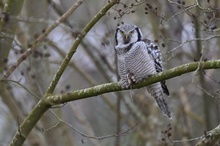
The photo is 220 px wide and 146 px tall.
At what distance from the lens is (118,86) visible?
420cm

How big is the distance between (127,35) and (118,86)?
105 centimetres

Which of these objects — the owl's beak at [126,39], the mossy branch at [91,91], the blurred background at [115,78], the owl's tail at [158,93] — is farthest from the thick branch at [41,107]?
the blurred background at [115,78]

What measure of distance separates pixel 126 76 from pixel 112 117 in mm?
5237

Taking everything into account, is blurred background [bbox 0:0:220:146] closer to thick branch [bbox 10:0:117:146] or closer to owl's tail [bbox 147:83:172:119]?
owl's tail [bbox 147:83:172:119]

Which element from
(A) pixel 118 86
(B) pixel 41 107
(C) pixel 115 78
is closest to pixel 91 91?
(A) pixel 118 86

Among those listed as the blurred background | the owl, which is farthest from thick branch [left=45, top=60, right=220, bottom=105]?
the blurred background

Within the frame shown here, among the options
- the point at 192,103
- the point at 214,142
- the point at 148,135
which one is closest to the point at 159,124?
the point at 148,135

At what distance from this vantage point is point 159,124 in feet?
26.4

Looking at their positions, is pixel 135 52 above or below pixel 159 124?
below

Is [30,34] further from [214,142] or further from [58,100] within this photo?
[214,142]

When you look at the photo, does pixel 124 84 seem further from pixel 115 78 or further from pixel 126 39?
pixel 115 78

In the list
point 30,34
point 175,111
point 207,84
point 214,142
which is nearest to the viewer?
point 214,142

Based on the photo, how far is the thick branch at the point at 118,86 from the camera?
3777mm

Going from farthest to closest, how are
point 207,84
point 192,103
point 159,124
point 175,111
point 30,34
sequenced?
point 192,103, point 175,111, point 159,124, point 207,84, point 30,34
